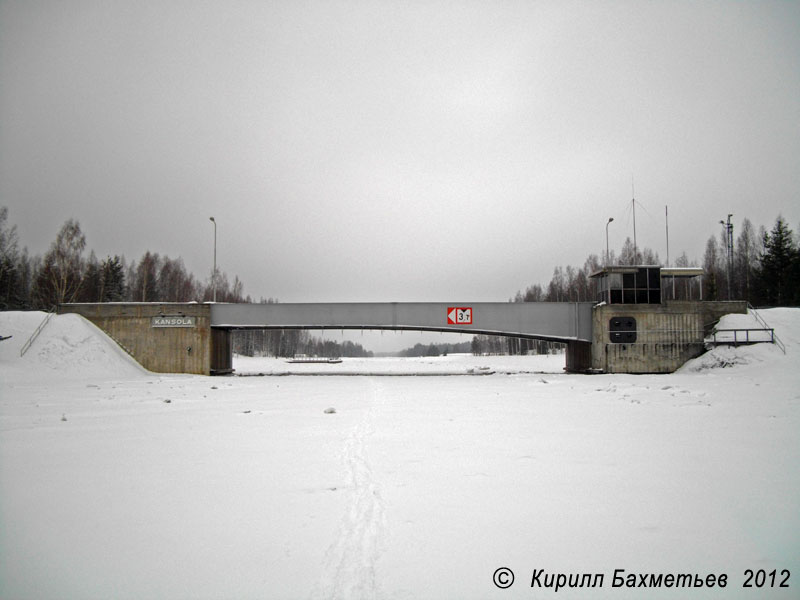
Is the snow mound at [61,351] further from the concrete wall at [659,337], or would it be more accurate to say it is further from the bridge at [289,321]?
the concrete wall at [659,337]

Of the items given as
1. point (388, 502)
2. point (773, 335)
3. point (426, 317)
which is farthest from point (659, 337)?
point (388, 502)

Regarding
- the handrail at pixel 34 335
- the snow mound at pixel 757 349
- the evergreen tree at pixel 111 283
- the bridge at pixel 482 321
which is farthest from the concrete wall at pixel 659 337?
the evergreen tree at pixel 111 283

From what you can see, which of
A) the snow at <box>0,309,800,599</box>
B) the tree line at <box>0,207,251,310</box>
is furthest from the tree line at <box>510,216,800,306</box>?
the tree line at <box>0,207,251,310</box>

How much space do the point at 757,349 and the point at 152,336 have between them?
133 ft

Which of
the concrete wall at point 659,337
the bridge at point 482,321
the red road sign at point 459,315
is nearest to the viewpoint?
the concrete wall at point 659,337

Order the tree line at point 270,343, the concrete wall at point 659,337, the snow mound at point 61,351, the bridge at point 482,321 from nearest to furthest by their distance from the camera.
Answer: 1. the snow mound at point 61,351
2. the concrete wall at point 659,337
3. the bridge at point 482,321
4. the tree line at point 270,343

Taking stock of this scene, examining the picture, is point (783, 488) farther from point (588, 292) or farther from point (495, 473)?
point (588, 292)

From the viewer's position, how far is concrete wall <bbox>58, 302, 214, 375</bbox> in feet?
107

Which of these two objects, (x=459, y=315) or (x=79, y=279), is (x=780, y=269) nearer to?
(x=459, y=315)

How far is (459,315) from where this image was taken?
33.6 meters

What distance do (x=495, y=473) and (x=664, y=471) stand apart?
8.77 feet

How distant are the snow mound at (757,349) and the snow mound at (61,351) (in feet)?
124

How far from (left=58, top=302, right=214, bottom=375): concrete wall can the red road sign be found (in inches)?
712

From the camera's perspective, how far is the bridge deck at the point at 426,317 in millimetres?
32938
